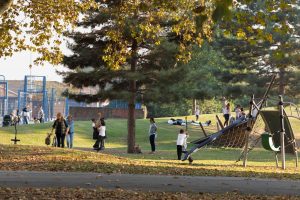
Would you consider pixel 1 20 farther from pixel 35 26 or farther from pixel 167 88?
pixel 167 88

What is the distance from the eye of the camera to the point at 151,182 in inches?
496

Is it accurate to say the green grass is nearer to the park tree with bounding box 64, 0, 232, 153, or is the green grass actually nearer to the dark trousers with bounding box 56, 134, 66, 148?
the park tree with bounding box 64, 0, 232, 153

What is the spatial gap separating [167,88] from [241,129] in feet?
14.2

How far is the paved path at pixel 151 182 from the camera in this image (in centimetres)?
1169

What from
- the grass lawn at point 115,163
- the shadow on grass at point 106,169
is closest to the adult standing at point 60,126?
the grass lawn at point 115,163

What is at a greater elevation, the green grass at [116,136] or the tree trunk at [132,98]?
the tree trunk at [132,98]

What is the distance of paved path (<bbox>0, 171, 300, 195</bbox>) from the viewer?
1169cm

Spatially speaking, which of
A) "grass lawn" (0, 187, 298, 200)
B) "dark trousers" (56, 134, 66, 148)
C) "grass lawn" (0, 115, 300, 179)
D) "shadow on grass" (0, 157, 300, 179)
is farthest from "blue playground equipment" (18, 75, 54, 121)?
"grass lawn" (0, 187, 298, 200)

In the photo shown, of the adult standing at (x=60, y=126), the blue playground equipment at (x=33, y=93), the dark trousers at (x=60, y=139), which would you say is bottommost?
the dark trousers at (x=60, y=139)

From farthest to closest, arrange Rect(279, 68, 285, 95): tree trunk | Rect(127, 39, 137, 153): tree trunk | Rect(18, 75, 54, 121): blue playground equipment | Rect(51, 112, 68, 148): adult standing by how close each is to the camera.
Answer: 1. Rect(18, 75, 54, 121): blue playground equipment
2. Rect(279, 68, 285, 95): tree trunk
3. Rect(127, 39, 137, 153): tree trunk
4. Rect(51, 112, 68, 148): adult standing

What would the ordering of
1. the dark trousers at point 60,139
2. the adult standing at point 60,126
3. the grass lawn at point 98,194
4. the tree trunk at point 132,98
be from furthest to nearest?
the tree trunk at point 132,98 → the dark trousers at point 60,139 → the adult standing at point 60,126 → the grass lawn at point 98,194

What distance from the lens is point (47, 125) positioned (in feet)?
141

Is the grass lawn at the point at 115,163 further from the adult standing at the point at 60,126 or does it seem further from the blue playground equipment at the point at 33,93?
the blue playground equipment at the point at 33,93

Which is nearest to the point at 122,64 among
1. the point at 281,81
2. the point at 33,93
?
the point at 281,81
